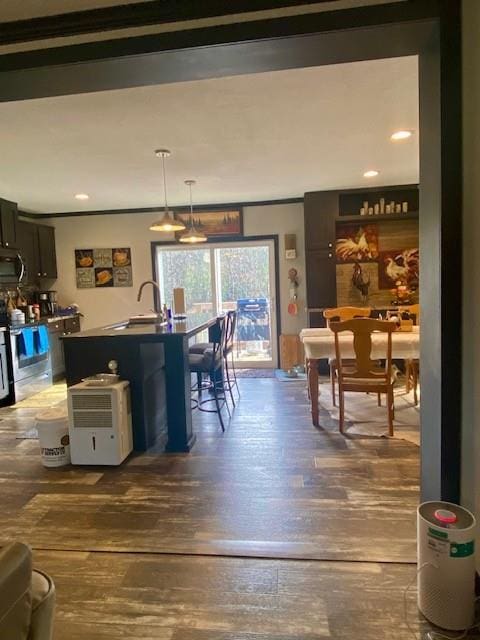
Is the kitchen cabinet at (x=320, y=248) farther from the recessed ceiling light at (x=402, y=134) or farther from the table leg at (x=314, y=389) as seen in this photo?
the table leg at (x=314, y=389)

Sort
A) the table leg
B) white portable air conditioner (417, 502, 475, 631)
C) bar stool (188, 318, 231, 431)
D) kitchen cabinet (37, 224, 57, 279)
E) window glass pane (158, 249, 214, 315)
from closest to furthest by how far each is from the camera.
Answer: white portable air conditioner (417, 502, 475, 631)
the table leg
bar stool (188, 318, 231, 431)
kitchen cabinet (37, 224, 57, 279)
window glass pane (158, 249, 214, 315)

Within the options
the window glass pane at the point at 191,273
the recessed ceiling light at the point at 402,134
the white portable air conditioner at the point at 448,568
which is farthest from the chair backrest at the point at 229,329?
the white portable air conditioner at the point at 448,568

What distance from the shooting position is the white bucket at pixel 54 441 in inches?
116

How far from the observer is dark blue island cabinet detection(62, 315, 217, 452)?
3.11m

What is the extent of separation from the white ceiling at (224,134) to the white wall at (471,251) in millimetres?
852

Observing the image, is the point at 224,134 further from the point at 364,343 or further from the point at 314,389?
the point at 314,389

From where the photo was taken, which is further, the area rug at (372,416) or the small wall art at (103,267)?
the small wall art at (103,267)

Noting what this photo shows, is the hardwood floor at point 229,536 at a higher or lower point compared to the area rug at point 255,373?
lower

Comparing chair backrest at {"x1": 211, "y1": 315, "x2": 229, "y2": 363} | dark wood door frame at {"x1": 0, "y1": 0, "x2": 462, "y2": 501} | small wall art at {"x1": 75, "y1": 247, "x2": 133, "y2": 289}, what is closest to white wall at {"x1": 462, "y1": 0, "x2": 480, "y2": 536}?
dark wood door frame at {"x1": 0, "y1": 0, "x2": 462, "y2": 501}

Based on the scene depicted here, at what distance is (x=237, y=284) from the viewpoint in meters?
6.18

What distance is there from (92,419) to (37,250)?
388 centimetres

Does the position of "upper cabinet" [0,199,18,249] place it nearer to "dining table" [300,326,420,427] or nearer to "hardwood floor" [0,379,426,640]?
"hardwood floor" [0,379,426,640]

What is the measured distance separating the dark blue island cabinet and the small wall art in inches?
124

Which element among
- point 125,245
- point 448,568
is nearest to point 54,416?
point 448,568
